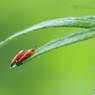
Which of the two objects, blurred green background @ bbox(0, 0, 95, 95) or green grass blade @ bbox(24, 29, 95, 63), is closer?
green grass blade @ bbox(24, 29, 95, 63)

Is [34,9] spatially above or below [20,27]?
above

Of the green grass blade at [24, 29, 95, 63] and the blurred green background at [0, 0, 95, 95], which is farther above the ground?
the blurred green background at [0, 0, 95, 95]

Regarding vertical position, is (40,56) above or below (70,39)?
above

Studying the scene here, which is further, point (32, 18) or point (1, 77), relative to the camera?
point (32, 18)

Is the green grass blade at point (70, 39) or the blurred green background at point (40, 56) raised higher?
the blurred green background at point (40, 56)

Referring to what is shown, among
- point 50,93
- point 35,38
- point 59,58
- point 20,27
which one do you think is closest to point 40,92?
point 50,93

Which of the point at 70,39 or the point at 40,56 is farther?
the point at 40,56

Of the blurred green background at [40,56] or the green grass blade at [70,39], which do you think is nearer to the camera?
the green grass blade at [70,39]

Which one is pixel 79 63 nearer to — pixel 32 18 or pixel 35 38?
pixel 35 38
